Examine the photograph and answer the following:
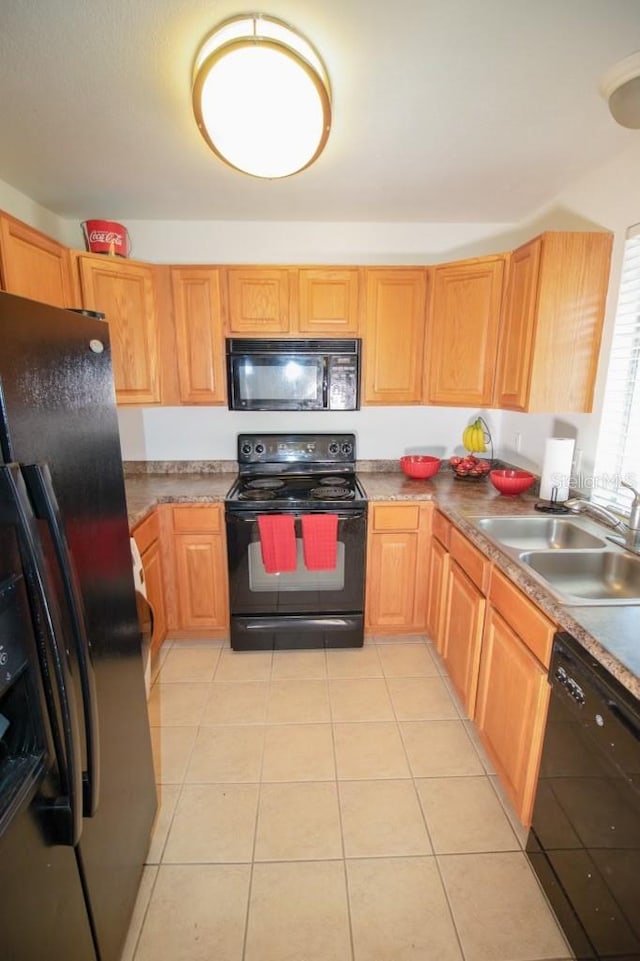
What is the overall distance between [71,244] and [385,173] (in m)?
1.83

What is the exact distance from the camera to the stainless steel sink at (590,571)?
1.52 m

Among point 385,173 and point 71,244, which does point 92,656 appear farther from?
point 71,244

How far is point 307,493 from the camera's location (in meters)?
2.34

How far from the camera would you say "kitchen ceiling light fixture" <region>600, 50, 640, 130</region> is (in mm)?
1211

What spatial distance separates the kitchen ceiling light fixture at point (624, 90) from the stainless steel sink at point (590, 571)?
140cm

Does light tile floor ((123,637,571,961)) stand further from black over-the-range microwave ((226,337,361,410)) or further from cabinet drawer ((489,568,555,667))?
black over-the-range microwave ((226,337,361,410))

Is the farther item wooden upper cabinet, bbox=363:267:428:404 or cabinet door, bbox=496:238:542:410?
wooden upper cabinet, bbox=363:267:428:404

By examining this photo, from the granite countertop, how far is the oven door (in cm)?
20

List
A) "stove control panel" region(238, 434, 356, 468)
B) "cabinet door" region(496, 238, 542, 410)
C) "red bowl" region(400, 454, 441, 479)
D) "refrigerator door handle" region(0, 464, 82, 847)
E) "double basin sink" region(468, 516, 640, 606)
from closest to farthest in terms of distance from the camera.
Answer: "refrigerator door handle" region(0, 464, 82, 847) → "double basin sink" region(468, 516, 640, 606) → "cabinet door" region(496, 238, 542, 410) → "red bowl" region(400, 454, 441, 479) → "stove control panel" region(238, 434, 356, 468)

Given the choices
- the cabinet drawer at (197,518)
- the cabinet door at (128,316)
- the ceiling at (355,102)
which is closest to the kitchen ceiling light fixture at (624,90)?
the ceiling at (355,102)

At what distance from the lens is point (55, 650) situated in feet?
2.24

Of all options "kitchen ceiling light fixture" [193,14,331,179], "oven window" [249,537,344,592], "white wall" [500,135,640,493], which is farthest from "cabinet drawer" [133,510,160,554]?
"white wall" [500,135,640,493]

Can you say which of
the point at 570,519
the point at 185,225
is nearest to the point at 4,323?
the point at 570,519

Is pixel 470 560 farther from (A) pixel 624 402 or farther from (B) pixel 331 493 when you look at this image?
(A) pixel 624 402
